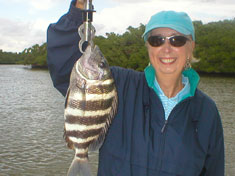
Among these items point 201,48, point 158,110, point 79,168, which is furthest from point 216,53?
point 79,168

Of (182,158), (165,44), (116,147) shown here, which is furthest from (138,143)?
(165,44)

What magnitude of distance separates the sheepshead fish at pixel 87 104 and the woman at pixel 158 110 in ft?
0.86

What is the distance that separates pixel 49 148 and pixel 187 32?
7.98m

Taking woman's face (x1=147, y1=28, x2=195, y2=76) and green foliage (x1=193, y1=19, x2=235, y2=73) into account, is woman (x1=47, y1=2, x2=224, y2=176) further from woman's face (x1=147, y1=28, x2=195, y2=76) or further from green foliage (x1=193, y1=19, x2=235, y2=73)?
green foliage (x1=193, y1=19, x2=235, y2=73)

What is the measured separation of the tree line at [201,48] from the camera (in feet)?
149

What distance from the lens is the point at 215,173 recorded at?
2.73 meters

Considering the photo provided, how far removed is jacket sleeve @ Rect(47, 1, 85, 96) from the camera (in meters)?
2.27

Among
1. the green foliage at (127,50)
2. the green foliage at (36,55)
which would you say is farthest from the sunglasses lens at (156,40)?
the green foliage at (36,55)

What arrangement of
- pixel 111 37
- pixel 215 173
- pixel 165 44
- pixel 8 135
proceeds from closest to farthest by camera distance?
pixel 165 44
pixel 215 173
pixel 8 135
pixel 111 37

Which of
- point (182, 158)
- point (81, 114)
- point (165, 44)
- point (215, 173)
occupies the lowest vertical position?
point (215, 173)

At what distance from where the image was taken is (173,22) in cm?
245

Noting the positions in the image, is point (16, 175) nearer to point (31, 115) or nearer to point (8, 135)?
point (8, 135)

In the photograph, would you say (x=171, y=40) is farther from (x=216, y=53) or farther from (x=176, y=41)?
(x=216, y=53)

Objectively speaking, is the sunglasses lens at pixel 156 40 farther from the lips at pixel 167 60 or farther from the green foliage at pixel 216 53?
the green foliage at pixel 216 53
